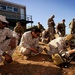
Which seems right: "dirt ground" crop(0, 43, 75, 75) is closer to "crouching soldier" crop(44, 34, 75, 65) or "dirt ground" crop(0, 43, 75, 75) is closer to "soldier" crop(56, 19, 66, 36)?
"crouching soldier" crop(44, 34, 75, 65)

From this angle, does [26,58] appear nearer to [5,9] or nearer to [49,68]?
[49,68]

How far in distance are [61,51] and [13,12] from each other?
1972 centimetres

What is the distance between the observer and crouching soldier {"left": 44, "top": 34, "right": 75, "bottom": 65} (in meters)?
5.38

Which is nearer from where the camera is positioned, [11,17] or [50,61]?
[50,61]

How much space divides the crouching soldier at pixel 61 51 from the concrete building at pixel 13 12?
17.5 meters

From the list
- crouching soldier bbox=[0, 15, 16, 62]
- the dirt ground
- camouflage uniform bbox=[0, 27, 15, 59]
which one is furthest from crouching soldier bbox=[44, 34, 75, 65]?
camouflage uniform bbox=[0, 27, 15, 59]

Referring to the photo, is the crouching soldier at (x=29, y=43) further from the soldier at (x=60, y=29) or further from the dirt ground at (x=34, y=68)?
the soldier at (x=60, y=29)

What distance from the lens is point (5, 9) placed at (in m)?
23.9

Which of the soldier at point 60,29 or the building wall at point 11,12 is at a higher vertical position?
the building wall at point 11,12

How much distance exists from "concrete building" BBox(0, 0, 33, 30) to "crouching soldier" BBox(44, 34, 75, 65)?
1746cm

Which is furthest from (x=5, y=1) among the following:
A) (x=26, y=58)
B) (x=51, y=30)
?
(x=26, y=58)

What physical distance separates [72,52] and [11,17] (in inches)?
781

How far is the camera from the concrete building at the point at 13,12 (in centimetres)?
2367

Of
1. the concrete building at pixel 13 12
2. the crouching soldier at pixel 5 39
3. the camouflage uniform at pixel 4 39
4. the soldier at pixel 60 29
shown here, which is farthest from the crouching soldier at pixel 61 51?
the concrete building at pixel 13 12
